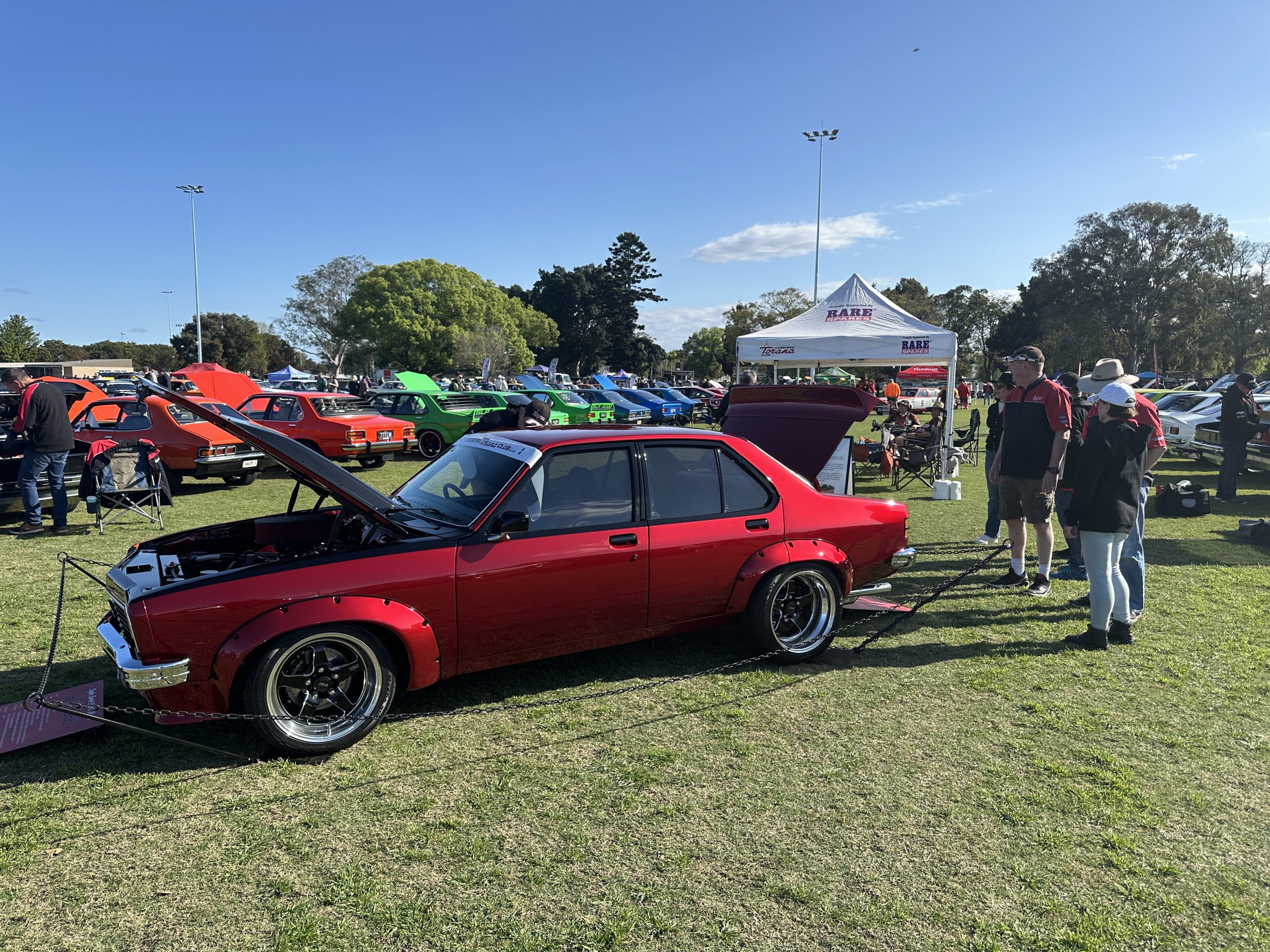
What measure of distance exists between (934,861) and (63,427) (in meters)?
9.72

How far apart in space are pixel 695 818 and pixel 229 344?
9383 cm

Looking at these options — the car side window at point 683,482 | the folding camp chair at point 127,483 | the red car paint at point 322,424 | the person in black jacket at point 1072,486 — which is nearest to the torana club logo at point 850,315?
the person in black jacket at point 1072,486

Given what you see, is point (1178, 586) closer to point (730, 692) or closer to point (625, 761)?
point (730, 692)

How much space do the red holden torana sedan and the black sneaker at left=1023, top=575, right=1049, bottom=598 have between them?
1951mm

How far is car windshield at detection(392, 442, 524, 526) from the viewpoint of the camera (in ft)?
13.1

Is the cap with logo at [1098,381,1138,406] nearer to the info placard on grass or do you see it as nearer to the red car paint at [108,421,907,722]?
the red car paint at [108,421,907,722]

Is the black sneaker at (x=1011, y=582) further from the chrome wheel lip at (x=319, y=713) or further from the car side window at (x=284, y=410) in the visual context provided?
the car side window at (x=284, y=410)

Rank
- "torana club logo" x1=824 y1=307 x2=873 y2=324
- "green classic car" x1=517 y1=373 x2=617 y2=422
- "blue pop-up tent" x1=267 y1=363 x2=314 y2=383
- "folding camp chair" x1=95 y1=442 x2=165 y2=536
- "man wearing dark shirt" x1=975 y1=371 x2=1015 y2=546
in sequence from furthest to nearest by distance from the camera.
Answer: "blue pop-up tent" x1=267 y1=363 x2=314 y2=383
"green classic car" x1=517 y1=373 x2=617 y2=422
"torana club logo" x1=824 y1=307 x2=873 y2=324
"folding camp chair" x1=95 y1=442 x2=165 y2=536
"man wearing dark shirt" x1=975 y1=371 x2=1015 y2=546

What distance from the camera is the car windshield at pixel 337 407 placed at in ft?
48.2

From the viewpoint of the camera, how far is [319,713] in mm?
3496

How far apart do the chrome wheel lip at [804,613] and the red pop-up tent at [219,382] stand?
51.4 ft

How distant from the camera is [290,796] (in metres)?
3.14

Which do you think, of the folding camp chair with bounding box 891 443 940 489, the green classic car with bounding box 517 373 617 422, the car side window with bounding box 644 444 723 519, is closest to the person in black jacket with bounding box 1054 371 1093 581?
the car side window with bounding box 644 444 723 519

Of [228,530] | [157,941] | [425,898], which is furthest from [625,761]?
[228,530]
